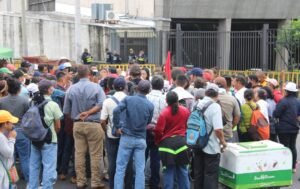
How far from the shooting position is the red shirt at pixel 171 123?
767 centimetres

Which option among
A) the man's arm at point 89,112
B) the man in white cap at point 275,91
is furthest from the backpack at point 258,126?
the man's arm at point 89,112

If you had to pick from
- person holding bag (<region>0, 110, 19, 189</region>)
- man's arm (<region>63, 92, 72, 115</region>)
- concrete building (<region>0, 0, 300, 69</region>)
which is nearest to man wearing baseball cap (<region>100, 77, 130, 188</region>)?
man's arm (<region>63, 92, 72, 115</region>)

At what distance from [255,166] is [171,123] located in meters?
1.41

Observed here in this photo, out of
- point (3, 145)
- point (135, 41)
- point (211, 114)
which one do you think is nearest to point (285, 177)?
point (211, 114)

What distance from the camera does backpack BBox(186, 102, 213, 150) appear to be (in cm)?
757

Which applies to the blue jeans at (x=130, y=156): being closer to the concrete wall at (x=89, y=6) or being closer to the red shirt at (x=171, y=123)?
the red shirt at (x=171, y=123)

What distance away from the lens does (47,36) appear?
25.8 m

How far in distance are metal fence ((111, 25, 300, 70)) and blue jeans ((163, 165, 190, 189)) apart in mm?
14356

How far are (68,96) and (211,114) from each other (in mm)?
2384

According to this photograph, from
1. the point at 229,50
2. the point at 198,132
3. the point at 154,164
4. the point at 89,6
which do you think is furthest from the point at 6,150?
the point at 89,6

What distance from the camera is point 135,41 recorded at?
27.1 m

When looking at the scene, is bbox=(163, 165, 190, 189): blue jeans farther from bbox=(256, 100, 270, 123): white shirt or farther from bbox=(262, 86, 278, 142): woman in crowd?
bbox=(262, 86, 278, 142): woman in crowd

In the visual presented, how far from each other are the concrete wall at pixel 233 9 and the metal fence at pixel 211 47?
1437 mm

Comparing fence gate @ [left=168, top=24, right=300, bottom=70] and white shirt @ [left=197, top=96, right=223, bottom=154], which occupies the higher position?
fence gate @ [left=168, top=24, right=300, bottom=70]
